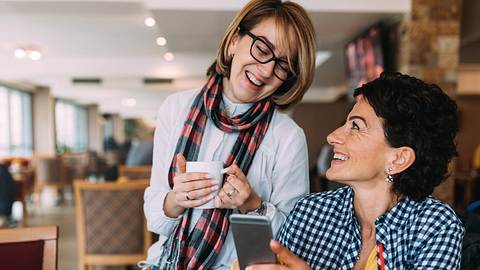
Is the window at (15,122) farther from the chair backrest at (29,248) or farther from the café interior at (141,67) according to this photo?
the chair backrest at (29,248)

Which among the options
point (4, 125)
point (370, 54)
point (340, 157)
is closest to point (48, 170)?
point (4, 125)

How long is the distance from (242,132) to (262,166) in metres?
0.11

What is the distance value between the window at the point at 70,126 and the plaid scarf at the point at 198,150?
1389cm

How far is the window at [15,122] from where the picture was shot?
10562 mm

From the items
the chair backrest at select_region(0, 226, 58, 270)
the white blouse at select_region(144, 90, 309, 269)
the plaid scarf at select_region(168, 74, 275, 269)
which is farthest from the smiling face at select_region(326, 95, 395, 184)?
the chair backrest at select_region(0, 226, 58, 270)

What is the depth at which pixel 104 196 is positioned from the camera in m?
2.84

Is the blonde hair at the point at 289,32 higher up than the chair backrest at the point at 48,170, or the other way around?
the blonde hair at the point at 289,32

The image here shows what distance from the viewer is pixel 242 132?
1158mm

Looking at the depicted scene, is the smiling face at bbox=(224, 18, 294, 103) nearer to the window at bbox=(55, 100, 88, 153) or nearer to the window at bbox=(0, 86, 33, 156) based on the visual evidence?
the window at bbox=(0, 86, 33, 156)

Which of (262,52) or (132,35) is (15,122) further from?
(262,52)

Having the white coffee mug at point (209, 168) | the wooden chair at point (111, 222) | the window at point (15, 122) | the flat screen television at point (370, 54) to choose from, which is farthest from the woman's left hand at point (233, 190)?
the window at point (15, 122)

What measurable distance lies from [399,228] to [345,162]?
210 mm

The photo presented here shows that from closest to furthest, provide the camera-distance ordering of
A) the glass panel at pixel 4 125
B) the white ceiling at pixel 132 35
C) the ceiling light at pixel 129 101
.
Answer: the white ceiling at pixel 132 35, the glass panel at pixel 4 125, the ceiling light at pixel 129 101

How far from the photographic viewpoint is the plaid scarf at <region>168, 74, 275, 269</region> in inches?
43.6
